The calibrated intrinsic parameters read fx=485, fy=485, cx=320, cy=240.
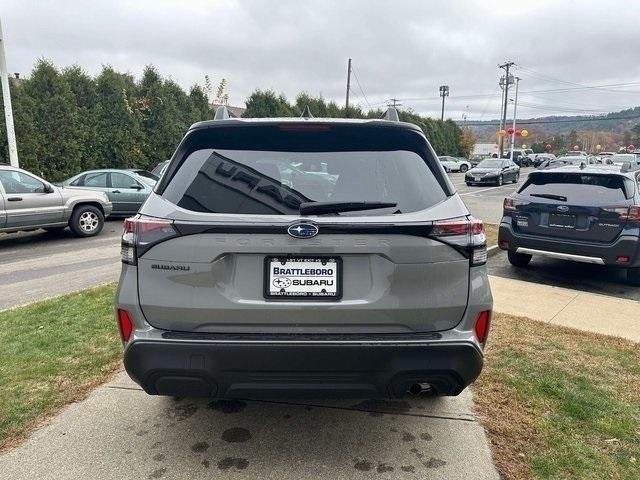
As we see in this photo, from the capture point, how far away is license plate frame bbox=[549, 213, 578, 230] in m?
6.52

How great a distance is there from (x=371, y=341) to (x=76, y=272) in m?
6.64

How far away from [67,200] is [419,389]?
32.7 ft

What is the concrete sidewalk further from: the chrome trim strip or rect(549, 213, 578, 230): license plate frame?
rect(549, 213, 578, 230): license plate frame

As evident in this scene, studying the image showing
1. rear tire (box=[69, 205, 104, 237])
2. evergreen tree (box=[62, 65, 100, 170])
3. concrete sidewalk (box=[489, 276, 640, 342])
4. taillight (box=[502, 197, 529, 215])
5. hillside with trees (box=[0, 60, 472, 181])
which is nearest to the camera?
concrete sidewalk (box=[489, 276, 640, 342])

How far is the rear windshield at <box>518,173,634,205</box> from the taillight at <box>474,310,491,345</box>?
4.81 meters

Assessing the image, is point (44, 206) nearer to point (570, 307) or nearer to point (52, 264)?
point (52, 264)

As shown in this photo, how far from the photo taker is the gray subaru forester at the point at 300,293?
230 centimetres

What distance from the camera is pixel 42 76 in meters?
16.5

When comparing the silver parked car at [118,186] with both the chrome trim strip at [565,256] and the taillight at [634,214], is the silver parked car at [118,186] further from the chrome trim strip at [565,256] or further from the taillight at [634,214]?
the taillight at [634,214]

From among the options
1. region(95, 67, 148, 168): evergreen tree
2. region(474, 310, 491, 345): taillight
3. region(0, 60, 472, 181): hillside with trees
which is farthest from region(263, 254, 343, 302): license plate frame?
region(95, 67, 148, 168): evergreen tree

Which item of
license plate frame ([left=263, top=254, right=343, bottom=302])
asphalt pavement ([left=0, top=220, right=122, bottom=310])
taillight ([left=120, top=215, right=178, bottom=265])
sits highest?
taillight ([left=120, top=215, right=178, bottom=265])

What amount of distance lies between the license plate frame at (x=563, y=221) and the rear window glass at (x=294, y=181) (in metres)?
4.82

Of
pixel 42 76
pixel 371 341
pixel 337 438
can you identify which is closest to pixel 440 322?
pixel 371 341

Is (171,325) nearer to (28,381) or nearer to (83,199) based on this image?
(28,381)
